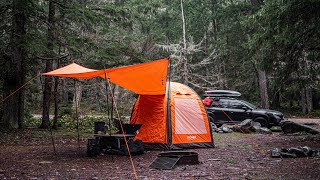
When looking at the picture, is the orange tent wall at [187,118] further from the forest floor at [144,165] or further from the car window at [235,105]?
the car window at [235,105]

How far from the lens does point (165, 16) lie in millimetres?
34906

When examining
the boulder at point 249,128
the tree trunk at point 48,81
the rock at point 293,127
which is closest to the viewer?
the tree trunk at point 48,81

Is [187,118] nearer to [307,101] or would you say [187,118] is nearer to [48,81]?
[48,81]

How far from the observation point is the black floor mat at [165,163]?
268 inches

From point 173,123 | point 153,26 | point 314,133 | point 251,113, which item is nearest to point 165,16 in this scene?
A: point 153,26

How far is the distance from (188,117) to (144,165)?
331 centimetres

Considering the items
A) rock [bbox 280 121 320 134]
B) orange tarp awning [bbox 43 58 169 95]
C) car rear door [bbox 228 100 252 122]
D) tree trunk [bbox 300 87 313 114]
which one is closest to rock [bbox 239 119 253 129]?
car rear door [bbox 228 100 252 122]

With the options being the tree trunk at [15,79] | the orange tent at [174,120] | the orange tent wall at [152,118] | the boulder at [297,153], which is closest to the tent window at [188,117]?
the orange tent at [174,120]

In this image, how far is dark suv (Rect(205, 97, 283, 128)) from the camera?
1591cm

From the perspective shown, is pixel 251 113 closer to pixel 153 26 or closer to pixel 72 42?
pixel 72 42

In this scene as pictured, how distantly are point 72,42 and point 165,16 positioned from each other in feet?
81.6

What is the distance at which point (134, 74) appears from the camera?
8.09 metres

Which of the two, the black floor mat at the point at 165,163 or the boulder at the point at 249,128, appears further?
the boulder at the point at 249,128

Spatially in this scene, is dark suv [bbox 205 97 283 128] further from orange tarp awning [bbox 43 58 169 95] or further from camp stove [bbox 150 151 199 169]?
camp stove [bbox 150 151 199 169]
